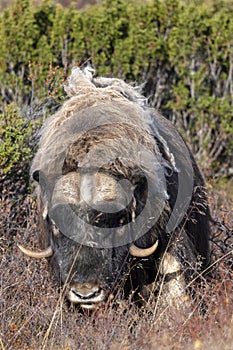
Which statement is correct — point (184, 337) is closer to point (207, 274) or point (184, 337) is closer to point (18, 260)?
point (207, 274)

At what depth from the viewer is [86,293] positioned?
3658 mm

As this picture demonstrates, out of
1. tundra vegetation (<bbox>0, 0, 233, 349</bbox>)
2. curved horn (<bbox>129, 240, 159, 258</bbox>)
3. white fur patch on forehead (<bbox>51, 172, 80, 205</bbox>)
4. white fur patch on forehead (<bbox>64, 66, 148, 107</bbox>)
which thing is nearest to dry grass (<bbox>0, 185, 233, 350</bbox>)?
curved horn (<bbox>129, 240, 159, 258</bbox>)

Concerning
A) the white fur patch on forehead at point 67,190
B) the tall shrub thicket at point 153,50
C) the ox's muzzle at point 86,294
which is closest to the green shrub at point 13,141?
the white fur patch on forehead at point 67,190

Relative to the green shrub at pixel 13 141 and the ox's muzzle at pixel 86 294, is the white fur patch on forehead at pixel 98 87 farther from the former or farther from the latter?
the ox's muzzle at pixel 86 294

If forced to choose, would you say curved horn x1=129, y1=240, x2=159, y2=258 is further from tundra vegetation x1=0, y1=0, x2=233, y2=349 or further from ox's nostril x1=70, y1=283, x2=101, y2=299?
tundra vegetation x1=0, y1=0, x2=233, y2=349

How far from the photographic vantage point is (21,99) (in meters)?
7.62

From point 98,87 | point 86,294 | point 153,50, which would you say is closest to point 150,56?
point 153,50

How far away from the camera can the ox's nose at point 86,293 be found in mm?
3658

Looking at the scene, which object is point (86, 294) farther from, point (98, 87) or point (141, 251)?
point (98, 87)

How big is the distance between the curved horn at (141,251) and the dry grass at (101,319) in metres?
0.25

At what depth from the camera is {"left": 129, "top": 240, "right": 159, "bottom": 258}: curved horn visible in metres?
3.89

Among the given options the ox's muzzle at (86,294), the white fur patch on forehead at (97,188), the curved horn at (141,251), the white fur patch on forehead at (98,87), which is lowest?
the ox's muzzle at (86,294)

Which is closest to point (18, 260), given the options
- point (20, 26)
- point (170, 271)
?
point (170, 271)

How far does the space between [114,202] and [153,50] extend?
15.6ft
